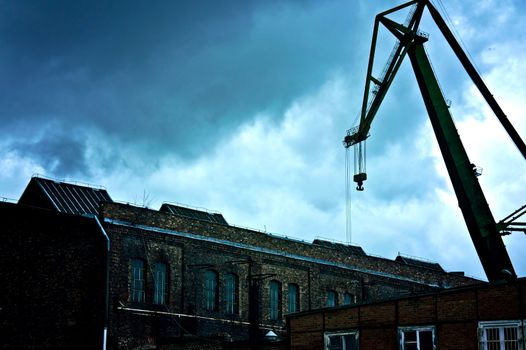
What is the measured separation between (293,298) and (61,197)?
441 inches

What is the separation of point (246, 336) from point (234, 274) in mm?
2541

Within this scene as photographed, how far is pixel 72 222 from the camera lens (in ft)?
85.7

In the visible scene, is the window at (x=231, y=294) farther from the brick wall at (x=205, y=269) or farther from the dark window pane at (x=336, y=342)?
the dark window pane at (x=336, y=342)

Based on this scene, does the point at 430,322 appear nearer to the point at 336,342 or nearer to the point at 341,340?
the point at 341,340

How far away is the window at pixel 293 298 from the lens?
34.1 m

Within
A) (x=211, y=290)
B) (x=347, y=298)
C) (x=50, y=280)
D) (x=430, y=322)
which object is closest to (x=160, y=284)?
(x=211, y=290)

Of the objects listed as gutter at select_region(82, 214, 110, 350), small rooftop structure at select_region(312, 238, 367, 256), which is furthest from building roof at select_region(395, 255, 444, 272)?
gutter at select_region(82, 214, 110, 350)

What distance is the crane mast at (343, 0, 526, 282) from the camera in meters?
24.2

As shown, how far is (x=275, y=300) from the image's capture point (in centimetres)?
3350

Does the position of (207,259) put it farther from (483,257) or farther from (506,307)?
(506,307)

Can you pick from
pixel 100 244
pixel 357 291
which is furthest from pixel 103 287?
pixel 357 291

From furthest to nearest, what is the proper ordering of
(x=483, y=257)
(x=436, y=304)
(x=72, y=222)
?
(x=72, y=222) → (x=483, y=257) → (x=436, y=304)

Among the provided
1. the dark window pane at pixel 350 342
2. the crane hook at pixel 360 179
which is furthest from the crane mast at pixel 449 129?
the dark window pane at pixel 350 342

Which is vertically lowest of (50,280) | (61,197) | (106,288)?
(106,288)
